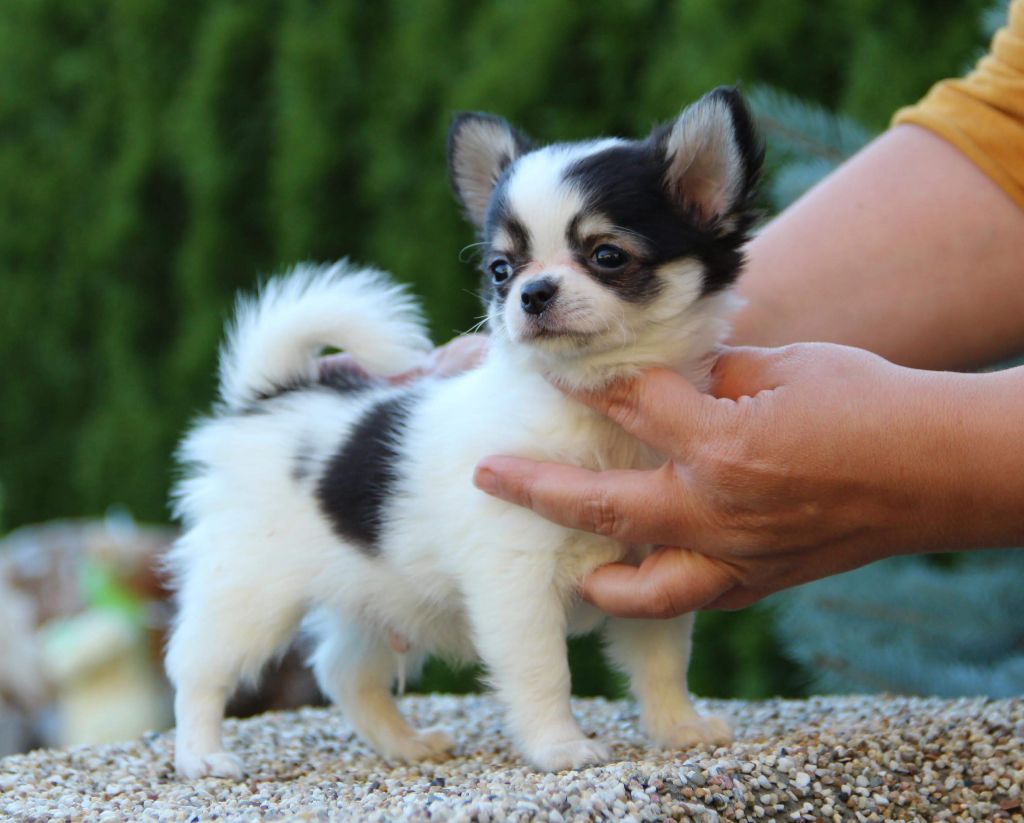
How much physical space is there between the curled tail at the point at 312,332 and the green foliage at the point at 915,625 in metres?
1.52

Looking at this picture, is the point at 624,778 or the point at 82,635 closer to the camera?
the point at 624,778

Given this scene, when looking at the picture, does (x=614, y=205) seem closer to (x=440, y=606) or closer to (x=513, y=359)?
(x=513, y=359)

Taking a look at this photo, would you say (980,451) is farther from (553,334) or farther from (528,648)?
(528,648)

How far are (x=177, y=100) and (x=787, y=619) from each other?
3945mm

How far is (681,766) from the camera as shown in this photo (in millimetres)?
2340

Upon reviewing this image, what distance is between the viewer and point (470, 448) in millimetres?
2713

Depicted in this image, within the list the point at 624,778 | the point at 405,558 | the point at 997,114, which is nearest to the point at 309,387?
the point at 405,558

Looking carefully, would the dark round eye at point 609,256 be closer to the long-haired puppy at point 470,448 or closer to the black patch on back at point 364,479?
the long-haired puppy at point 470,448

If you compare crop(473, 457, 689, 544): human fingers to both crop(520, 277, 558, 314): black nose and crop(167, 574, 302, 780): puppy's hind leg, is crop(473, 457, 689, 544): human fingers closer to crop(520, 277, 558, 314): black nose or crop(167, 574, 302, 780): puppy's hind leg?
crop(520, 277, 558, 314): black nose

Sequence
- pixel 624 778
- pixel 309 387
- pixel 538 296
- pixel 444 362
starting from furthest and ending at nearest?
pixel 444 362 < pixel 309 387 < pixel 538 296 < pixel 624 778

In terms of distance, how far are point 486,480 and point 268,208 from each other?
12.9 feet

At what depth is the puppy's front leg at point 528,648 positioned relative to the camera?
2.58m

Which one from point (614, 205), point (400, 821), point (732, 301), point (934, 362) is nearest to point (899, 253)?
point (934, 362)

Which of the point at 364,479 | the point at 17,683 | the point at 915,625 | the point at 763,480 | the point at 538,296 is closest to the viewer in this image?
the point at 763,480
